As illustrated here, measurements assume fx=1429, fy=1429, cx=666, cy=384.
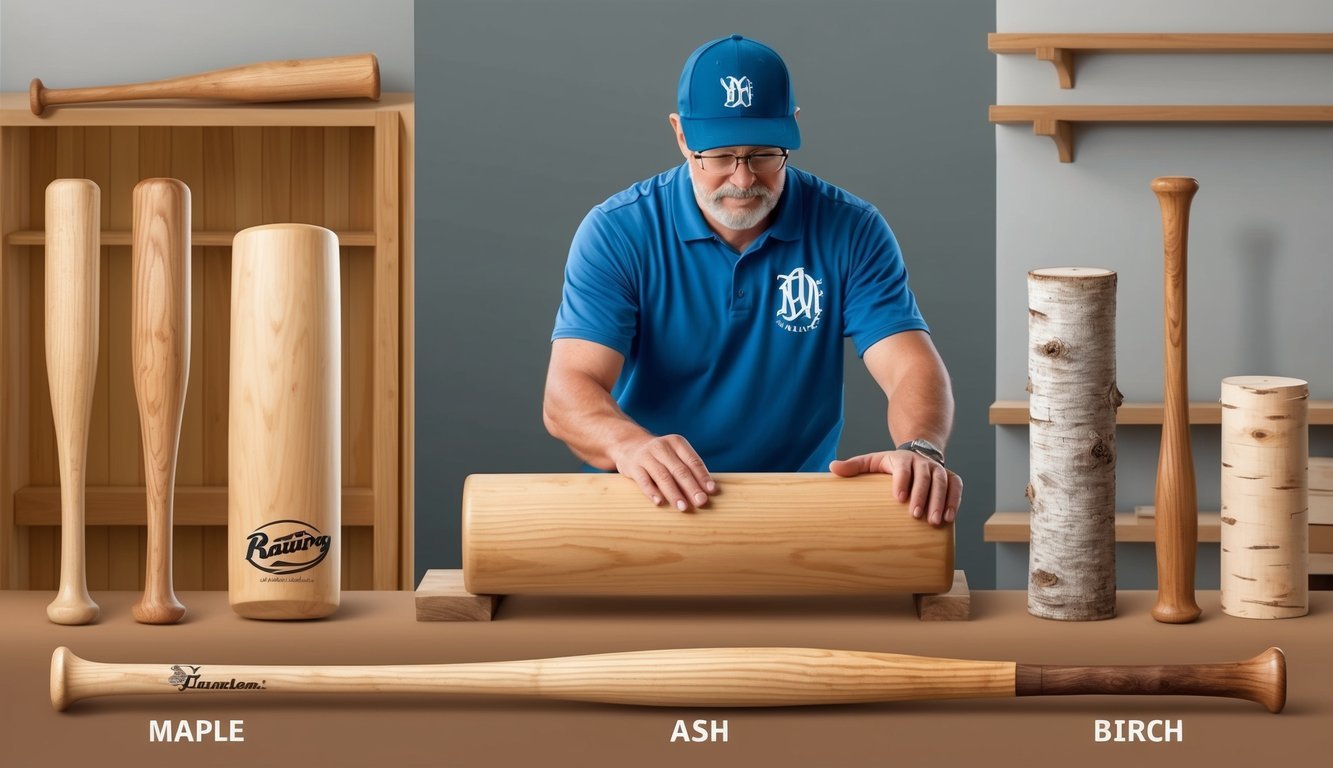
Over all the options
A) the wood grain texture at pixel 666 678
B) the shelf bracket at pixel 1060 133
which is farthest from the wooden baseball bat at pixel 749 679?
the shelf bracket at pixel 1060 133

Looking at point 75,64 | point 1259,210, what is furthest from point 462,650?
point 75,64

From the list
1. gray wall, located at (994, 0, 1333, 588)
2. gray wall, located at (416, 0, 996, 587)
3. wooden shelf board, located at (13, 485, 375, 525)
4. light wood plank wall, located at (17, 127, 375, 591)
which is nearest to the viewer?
gray wall, located at (994, 0, 1333, 588)

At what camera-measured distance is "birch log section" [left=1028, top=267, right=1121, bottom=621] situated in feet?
4.64

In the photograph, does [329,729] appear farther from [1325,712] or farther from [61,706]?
[1325,712]

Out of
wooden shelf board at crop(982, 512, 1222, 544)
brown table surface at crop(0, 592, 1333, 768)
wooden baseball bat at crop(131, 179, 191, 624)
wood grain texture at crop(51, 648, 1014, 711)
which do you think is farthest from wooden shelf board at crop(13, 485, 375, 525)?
wood grain texture at crop(51, 648, 1014, 711)

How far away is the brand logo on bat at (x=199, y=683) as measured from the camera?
1.31m

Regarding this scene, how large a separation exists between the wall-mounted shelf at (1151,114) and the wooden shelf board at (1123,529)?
3.14 feet

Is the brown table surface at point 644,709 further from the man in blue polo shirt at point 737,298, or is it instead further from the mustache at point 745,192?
the mustache at point 745,192

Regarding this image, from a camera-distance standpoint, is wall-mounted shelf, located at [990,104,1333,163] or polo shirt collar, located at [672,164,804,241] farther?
wall-mounted shelf, located at [990,104,1333,163]

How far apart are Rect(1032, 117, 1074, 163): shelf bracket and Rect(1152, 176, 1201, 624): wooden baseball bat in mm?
2134

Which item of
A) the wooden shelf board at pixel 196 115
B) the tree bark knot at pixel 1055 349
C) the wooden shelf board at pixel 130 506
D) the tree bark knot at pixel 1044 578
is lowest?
the wooden shelf board at pixel 130 506

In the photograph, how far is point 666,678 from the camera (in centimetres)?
127

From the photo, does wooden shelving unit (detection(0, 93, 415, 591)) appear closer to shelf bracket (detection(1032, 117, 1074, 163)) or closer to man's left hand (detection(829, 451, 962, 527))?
shelf bracket (detection(1032, 117, 1074, 163))

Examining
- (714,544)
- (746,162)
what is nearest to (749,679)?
(714,544)
